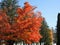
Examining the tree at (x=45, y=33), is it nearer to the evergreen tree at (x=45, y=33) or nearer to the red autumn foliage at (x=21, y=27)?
the evergreen tree at (x=45, y=33)

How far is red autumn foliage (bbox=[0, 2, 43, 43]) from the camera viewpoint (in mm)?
53938

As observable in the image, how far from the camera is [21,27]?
5362cm

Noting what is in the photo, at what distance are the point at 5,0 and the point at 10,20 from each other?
1136 cm

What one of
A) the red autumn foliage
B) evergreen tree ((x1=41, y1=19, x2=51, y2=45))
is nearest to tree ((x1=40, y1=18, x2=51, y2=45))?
evergreen tree ((x1=41, y1=19, x2=51, y2=45))

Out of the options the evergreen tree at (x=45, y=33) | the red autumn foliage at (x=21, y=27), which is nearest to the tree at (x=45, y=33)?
the evergreen tree at (x=45, y=33)

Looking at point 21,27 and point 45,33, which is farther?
point 45,33

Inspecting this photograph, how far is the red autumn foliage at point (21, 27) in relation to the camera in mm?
53938

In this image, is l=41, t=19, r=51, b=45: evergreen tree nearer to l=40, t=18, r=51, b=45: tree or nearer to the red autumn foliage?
l=40, t=18, r=51, b=45: tree

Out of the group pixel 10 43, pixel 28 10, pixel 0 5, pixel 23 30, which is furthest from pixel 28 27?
pixel 0 5

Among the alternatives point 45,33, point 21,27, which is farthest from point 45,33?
point 21,27

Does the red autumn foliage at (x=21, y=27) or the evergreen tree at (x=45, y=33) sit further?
the evergreen tree at (x=45, y=33)

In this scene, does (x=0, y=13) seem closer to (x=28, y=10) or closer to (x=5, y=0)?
(x=28, y=10)

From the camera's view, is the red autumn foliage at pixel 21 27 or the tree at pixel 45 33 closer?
the red autumn foliage at pixel 21 27

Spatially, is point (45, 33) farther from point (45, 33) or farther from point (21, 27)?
point (21, 27)
